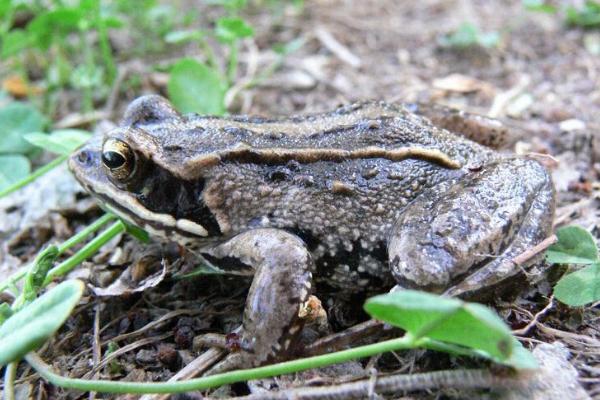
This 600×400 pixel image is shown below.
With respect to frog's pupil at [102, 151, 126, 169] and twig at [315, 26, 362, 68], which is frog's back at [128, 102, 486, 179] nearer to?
frog's pupil at [102, 151, 126, 169]

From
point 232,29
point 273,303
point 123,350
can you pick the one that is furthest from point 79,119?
point 273,303

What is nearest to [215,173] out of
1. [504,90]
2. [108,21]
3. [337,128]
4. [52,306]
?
[337,128]

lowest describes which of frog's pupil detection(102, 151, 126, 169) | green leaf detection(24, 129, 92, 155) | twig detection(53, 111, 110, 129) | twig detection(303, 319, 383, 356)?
twig detection(303, 319, 383, 356)

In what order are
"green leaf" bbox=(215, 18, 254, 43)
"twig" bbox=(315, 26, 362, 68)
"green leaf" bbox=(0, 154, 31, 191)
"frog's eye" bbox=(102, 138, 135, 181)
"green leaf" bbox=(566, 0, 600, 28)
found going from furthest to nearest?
"green leaf" bbox=(566, 0, 600, 28)
"twig" bbox=(315, 26, 362, 68)
"green leaf" bbox=(215, 18, 254, 43)
"green leaf" bbox=(0, 154, 31, 191)
"frog's eye" bbox=(102, 138, 135, 181)

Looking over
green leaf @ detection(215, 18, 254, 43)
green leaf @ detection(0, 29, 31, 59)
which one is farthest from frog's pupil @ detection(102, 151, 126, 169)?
green leaf @ detection(0, 29, 31, 59)

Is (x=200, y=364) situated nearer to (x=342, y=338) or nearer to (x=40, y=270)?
(x=342, y=338)

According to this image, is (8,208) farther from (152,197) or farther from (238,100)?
(238,100)

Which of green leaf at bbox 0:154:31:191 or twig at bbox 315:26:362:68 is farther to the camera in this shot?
twig at bbox 315:26:362:68
